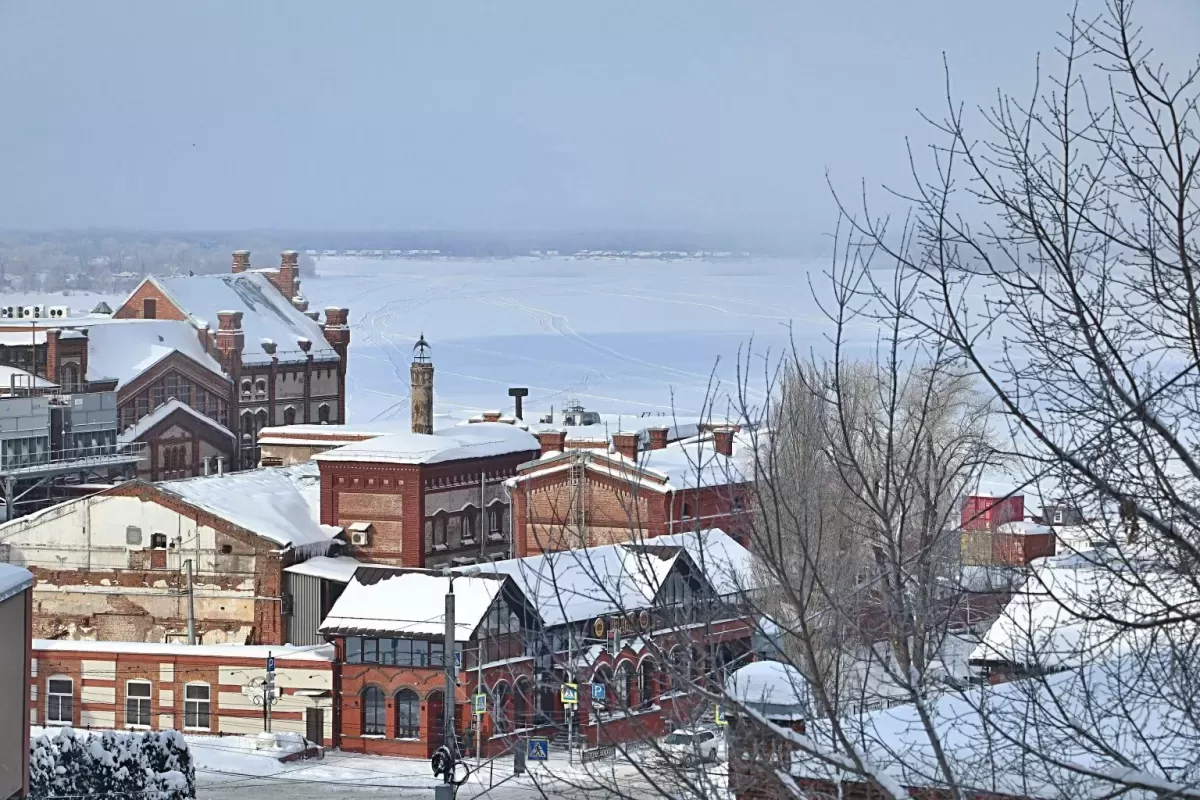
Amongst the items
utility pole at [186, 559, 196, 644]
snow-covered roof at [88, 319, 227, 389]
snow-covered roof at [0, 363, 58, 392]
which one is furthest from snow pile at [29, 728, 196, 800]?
snow-covered roof at [88, 319, 227, 389]

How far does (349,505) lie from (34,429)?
12.9 m

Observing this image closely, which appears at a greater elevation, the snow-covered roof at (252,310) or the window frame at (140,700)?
the snow-covered roof at (252,310)

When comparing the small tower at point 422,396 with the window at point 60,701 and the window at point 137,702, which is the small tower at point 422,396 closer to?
the window at point 137,702

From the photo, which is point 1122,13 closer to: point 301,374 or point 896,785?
point 896,785

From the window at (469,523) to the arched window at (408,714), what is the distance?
1042 centimetres

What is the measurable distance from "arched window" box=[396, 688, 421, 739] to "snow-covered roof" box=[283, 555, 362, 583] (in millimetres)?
4890

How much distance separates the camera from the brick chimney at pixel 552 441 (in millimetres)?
49844

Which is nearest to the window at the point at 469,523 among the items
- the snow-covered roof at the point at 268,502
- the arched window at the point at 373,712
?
the snow-covered roof at the point at 268,502

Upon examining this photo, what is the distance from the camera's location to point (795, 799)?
347 inches

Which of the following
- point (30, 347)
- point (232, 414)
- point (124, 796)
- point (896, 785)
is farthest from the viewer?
point (232, 414)

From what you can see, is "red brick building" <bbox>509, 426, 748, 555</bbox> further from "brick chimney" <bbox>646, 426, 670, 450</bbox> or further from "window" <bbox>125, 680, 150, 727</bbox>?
"window" <bbox>125, 680, 150, 727</bbox>

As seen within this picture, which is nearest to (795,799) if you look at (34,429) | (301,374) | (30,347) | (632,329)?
(34,429)

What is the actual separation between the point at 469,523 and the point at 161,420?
64.2 feet

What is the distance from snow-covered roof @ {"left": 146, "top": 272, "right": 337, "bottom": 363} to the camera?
2783 inches
